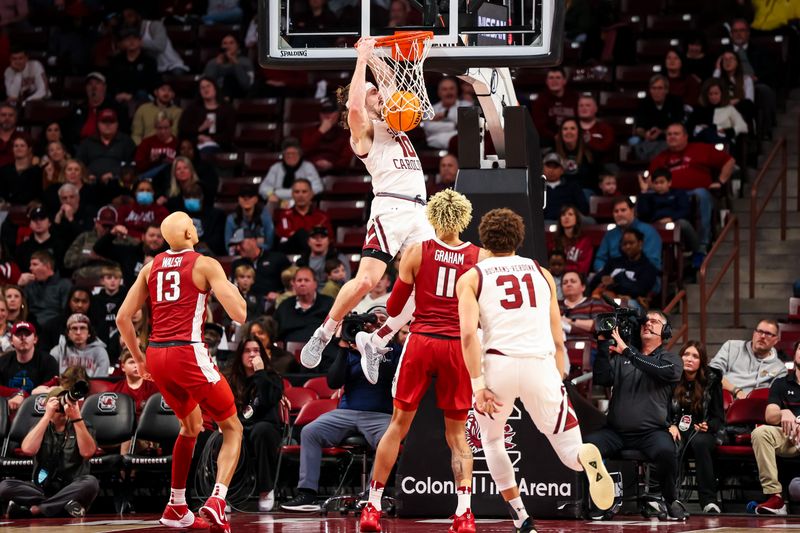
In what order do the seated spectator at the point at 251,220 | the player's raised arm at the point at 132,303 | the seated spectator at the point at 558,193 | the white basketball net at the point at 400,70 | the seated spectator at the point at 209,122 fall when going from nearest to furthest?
the player's raised arm at the point at 132,303
the white basketball net at the point at 400,70
the seated spectator at the point at 558,193
the seated spectator at the point at 251,220
the seated spectator at the point at 209,122

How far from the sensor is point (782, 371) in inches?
490

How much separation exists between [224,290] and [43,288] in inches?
281

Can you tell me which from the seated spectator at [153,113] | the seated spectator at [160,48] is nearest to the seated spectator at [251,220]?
the seated spectator at [153,113]

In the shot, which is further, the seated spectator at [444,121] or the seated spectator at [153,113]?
the seated spectator at [153,113]

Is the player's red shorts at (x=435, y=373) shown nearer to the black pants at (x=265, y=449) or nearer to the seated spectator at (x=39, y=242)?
the black pants at (x=265, y=449)

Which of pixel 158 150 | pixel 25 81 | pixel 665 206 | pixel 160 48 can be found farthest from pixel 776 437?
pixel 25 81

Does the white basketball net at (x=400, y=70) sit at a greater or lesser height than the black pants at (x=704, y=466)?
greater

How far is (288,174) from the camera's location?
17297mm

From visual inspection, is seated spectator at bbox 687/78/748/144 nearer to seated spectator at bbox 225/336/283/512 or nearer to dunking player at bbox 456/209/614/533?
seated spectator at bbox 225/336/283/512

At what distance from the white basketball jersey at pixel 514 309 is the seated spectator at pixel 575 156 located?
25.7 feet

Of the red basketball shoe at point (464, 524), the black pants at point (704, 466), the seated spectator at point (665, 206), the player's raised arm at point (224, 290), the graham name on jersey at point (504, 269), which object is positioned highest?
the seated spectator at point (665, 206)

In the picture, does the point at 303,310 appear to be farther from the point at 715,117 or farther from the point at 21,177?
the point at 21,177

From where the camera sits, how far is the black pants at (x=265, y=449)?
38.8 feet

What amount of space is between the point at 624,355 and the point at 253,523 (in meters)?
3.20
